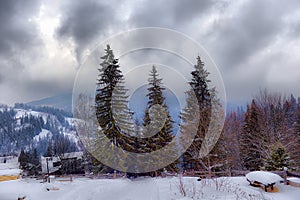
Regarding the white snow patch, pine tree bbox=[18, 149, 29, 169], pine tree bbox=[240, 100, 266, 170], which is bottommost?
pine tree bbox=[18, 149, 29, 169]

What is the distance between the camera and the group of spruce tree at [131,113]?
17.8 metres

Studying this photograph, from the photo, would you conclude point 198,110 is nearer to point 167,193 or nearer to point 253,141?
point 253,141

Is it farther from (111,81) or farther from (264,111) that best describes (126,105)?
(264,111)

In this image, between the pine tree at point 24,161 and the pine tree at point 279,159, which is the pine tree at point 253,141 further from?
the pine tree at point 24,161

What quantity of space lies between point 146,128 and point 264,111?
11.1 metres

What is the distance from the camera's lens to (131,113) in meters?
18.9

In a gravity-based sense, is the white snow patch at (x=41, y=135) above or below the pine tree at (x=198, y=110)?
above

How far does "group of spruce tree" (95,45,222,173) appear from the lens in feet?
58.4

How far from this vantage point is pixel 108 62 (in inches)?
750

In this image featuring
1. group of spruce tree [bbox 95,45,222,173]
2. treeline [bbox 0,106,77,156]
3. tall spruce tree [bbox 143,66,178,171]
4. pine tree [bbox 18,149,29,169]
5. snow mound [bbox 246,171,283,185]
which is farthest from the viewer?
treeline [bbox 0,106,77,156]

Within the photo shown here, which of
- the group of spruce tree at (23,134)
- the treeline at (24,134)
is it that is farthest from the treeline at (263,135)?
the treeline at (24,134)

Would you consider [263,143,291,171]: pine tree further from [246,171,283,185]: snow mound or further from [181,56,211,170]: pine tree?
[246,171,283,185]: snow mound

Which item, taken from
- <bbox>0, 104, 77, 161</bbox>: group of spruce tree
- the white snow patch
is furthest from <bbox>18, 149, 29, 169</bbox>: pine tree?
the white snow patch

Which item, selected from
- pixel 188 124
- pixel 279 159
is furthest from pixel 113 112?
pixel 279 159
